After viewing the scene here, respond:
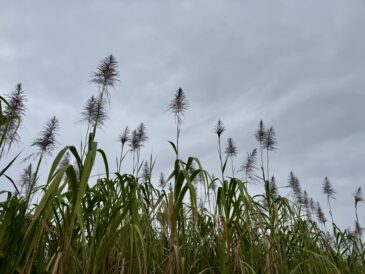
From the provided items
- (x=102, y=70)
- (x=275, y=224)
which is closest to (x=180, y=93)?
(x=102, y=70)

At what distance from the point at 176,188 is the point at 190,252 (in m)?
0.52

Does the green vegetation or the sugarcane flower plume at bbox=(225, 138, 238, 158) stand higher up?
the sugarcane flower plume at bbox=(225, 138, 238, 158)

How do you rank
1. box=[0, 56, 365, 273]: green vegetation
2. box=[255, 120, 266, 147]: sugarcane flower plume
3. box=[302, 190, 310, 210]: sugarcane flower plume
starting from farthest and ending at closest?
box=[302, 190, 310, 210]: sugarcane flower plume, box=[255, 120, 266, 147]: sugarcane flower plume, box=[0, 56, 365, 273]: green vegetation

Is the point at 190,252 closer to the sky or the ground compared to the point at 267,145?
closer to the ground

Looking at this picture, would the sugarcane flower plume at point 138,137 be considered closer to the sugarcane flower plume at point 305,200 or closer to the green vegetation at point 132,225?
the green vegetation at point 132,225

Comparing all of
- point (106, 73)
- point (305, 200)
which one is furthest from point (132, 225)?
point (305, 200)

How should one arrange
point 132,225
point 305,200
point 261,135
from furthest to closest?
point 305,200
point 261,135
point 132,225

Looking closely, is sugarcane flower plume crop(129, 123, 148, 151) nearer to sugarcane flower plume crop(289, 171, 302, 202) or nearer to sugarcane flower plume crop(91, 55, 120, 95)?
sugarcane flower plume crop(91, 55, 120, 95)

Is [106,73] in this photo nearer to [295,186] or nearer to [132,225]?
[132,225]

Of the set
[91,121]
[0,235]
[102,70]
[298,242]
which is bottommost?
[0,235]

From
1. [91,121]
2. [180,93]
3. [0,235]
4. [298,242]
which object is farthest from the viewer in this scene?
[180,93]

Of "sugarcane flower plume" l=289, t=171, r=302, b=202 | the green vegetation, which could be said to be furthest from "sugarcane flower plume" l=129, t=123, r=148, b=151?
"sugarcane flower plume" l=289, t=171, r=302, b=202

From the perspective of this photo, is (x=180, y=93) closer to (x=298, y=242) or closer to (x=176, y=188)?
(x=176, y=188)

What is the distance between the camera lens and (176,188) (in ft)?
6.89
